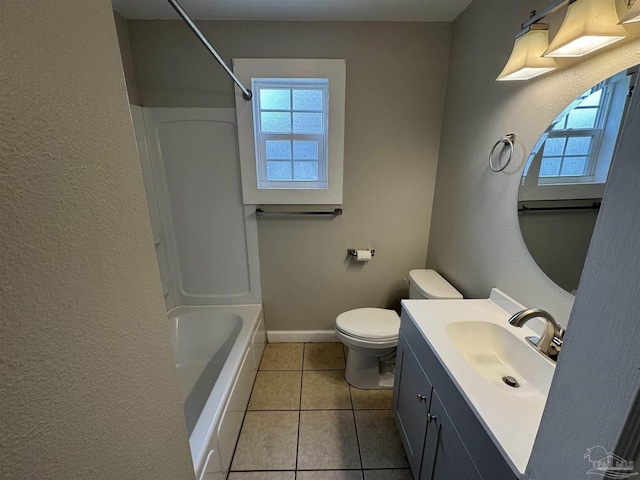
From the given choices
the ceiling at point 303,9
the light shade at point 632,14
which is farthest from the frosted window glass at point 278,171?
the light shade at point 632,14

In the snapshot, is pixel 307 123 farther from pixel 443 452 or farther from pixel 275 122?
pixel 443 452

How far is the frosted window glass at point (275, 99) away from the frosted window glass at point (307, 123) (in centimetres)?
10

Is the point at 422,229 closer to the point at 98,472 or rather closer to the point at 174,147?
the point at 174,147

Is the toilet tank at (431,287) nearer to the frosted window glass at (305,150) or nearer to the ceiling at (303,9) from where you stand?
the frosted window glass at (305,150)

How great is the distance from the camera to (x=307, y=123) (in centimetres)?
194

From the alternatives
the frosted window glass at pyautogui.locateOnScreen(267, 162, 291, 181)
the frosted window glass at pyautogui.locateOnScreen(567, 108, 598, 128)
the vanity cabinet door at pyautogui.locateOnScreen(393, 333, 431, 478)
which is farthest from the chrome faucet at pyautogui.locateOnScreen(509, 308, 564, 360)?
the frosted window glass at pyautogui.locateOnScreen(267, 162, 291, 181)

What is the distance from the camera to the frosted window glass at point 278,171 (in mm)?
1999

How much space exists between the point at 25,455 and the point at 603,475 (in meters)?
0.75

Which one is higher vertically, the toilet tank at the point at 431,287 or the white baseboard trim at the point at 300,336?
the toilet tank at the point at 431,287

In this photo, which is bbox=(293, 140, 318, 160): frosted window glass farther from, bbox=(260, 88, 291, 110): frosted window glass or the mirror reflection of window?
the mirror reflection of window

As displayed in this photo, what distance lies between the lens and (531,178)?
113 centimetres

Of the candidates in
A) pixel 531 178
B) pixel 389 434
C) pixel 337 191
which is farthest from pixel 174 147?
pixel 389 434

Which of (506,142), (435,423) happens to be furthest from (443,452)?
(506,142)

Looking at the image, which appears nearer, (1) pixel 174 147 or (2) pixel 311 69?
(2) pixel 311 69
